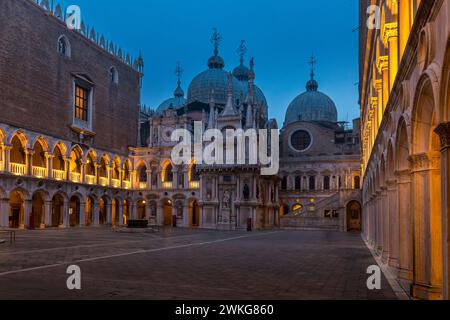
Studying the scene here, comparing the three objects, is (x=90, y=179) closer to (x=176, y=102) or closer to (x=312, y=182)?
(x=312, y=182)

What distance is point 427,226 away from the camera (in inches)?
371

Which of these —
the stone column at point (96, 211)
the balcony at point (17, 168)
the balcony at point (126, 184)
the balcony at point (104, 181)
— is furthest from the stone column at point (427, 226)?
the balcony at point (126, 184)

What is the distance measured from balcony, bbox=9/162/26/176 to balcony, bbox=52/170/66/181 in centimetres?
420

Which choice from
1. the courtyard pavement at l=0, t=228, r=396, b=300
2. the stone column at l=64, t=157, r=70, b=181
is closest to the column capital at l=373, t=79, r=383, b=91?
the courtyard pavement at l=0, t=228, r=396, b=300

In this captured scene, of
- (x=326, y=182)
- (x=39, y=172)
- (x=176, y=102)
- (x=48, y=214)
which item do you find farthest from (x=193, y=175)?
(x=176, y=102)

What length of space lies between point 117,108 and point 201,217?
15337 millimetres

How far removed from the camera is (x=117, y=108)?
54.1 m

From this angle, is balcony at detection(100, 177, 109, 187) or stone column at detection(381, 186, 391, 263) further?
balcony at detection(100, 177, 109, 187)

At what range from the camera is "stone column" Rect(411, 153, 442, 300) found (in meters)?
9.31

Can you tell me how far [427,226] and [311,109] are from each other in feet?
219

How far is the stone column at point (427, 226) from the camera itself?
931 centimetres

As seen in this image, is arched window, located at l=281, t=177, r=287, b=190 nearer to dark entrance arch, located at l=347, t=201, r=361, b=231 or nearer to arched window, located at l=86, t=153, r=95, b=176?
dark entrance arch, located at l=347, t=201, r=361, b=231

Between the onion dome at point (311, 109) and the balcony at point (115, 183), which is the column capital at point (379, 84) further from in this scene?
the onion dome at point (311, 109)

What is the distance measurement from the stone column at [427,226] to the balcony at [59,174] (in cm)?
3844
